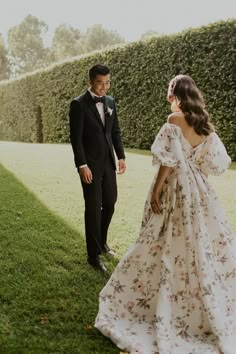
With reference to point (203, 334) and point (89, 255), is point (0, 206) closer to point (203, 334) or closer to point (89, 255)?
point (89, 255)

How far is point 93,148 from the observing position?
465 centimetres

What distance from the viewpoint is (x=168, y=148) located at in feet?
11.1

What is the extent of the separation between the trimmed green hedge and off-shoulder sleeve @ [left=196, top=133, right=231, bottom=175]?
7.83 meters

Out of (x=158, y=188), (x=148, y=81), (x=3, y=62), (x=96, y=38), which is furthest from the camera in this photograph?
(x=96, y=38)

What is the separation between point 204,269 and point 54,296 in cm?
146

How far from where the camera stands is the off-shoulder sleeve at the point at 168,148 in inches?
131

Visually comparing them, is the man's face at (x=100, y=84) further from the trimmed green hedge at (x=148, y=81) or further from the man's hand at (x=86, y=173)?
the trimmed green hedge at (x=148, y=81)

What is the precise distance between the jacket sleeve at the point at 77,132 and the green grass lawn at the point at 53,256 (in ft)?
3.65

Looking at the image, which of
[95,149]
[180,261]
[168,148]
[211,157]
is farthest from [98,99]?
[180,261]

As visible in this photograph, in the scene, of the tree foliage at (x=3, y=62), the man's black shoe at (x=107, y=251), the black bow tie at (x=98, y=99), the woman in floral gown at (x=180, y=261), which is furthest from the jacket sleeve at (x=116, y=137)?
the tree foliage at (x=3, y=62)

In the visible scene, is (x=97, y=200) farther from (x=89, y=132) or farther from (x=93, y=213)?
(x=89, y=132)

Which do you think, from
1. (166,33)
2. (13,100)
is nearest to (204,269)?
(166,33)

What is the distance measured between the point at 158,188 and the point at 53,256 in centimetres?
208

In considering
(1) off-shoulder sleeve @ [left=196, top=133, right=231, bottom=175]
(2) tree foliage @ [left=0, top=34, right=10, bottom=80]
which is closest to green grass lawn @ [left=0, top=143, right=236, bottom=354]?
(1) off-shoulder sleeve @ [left=196, top=133, right=231, bottom=175]
